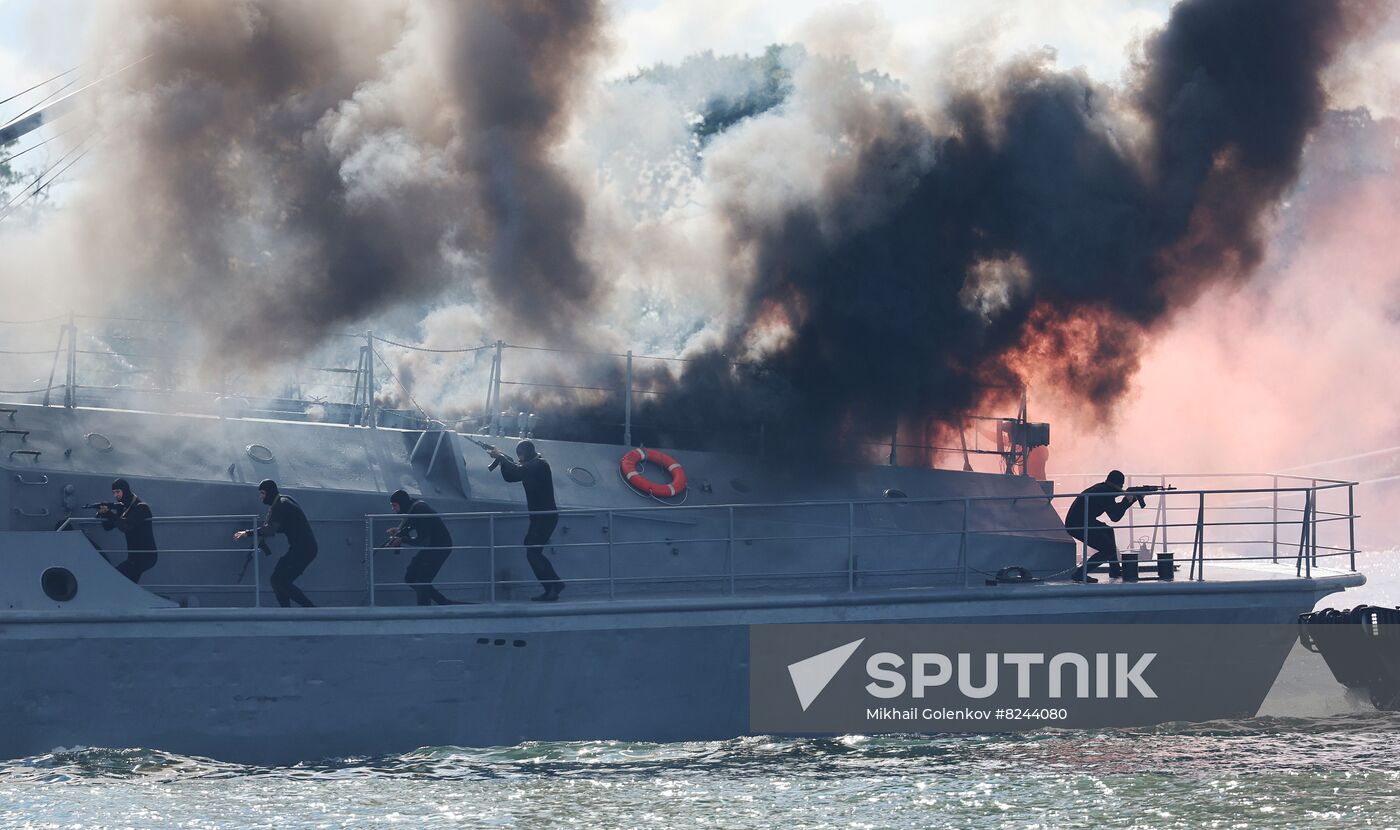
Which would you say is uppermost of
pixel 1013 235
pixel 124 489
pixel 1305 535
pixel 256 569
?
pixel 1013 235

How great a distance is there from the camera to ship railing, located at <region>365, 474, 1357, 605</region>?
45.0ft

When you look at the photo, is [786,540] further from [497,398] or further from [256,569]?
[256,569]

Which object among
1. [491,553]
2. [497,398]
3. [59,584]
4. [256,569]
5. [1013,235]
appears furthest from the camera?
[1013,235]

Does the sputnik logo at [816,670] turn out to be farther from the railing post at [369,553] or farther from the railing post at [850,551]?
the railing post at [369,553]

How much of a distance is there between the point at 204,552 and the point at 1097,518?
7.84 metres

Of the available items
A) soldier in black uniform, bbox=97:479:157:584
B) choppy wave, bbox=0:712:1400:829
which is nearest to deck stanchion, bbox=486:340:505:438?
choppy wave, bbox=0:712:1400:829

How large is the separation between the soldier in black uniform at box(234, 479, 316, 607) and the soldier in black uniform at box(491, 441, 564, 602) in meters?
1.73

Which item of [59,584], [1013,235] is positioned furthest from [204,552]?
[1013,235]

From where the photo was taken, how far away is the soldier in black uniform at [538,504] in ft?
44.7

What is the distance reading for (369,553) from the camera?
43.0 ft

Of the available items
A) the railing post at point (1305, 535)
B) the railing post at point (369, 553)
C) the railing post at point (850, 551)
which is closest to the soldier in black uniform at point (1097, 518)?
the railing post at point (1305, 535)

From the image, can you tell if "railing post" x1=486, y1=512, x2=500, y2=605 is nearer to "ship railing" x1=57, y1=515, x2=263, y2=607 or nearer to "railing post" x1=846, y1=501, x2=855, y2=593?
"ship railing" x1=57, y1=515, x2=263, y2=607

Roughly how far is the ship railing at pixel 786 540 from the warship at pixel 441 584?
0.10ft

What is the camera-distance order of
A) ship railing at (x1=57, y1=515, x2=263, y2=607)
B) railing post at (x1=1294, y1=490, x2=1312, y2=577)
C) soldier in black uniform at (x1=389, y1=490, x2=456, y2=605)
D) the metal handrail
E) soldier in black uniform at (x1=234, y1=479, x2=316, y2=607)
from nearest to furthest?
soldier in black uniform at (x1=234, y1=479, x2=316, y2=607)
ship railing at (x1=57, y1=515, x2=263, y2=607)
soldier in black uniform at (x1=389, y1=490, x2=456, y2=605)
the metal handrail
railing post at (x1=1294, y1=490, x2=1312, y2=577)
